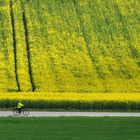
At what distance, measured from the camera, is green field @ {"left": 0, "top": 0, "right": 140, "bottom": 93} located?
2264 inches

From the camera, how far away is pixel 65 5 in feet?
247

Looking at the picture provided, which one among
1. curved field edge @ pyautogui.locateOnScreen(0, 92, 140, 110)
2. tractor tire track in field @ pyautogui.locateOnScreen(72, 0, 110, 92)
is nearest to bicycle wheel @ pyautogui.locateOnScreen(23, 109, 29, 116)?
curved field edge @ pyautogui.locateOnScreen(0, 92, 140, 110)

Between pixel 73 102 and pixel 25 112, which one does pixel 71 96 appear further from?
pixel 25 112
